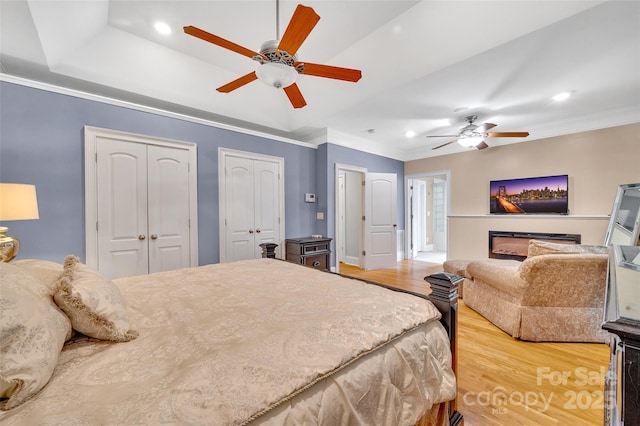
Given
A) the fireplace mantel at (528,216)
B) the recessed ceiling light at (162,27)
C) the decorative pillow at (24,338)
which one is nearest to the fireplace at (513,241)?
the fireplace mantel at (528,216)

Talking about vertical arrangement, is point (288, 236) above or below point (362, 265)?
above

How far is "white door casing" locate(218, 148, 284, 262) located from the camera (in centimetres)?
351

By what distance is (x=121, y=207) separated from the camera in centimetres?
271

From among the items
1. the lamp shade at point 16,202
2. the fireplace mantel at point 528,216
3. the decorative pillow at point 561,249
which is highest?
the lamp shade at point 16,202

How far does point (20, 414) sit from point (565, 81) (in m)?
4.69

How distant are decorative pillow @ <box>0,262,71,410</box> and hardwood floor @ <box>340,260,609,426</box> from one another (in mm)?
1943

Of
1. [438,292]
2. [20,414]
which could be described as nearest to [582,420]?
[438,292]

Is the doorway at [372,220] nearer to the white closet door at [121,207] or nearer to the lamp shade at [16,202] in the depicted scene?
the white closet door at [121,207]

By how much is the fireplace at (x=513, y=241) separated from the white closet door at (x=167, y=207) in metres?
5.35

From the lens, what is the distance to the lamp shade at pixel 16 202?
1.68 meters

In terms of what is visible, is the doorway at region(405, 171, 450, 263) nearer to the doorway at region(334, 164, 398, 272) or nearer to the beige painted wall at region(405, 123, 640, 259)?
the beige painted wall at region(405, 123, 640, 259)

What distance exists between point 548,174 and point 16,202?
6.70m

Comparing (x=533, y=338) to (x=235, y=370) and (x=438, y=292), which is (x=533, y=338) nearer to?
(x=438, y=292)

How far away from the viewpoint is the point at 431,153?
5.61m
